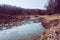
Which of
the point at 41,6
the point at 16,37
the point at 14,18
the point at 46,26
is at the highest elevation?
the point at 41,6

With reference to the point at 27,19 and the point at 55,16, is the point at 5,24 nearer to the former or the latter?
the point at 27,19

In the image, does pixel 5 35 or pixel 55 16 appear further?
pixel 55 16

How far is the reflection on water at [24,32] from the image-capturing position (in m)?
1.66

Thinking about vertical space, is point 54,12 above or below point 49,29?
above

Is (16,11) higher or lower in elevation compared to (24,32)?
higher

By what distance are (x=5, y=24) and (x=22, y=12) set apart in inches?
10.6

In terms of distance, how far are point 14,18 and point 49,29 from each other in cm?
48

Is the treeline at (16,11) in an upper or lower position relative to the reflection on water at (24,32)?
upper

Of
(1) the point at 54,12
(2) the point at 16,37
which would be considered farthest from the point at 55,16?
(2) the point at 16,37

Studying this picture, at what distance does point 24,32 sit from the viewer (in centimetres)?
172

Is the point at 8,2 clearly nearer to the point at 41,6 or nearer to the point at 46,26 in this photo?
the point at 41,6

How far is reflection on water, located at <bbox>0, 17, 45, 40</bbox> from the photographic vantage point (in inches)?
65.5

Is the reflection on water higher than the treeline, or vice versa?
the treeline

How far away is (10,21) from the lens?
1702mm
